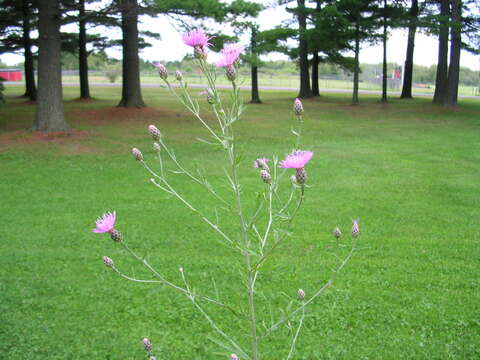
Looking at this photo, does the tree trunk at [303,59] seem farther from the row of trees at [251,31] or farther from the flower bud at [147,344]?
the flower bud at [147,344]

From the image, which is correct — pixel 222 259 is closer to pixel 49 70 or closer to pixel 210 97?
pixel 210 97

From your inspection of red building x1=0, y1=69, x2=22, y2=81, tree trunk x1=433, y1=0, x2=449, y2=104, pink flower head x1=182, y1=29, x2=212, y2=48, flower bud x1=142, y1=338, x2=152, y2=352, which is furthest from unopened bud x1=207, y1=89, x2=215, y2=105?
red building x1=0, y1=69, x2=22, y2=81

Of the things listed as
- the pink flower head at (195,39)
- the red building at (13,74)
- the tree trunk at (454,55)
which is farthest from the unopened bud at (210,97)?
the red building at (13,74)

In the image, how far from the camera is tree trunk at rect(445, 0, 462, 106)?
1703 centimetres

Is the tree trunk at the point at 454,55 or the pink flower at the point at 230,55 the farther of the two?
the tree trunk at the point at 454,55

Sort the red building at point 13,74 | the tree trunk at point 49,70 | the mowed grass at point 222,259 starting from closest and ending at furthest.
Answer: the mowed grass at point 222,259, the tree trunk at point 49,70, the red building at point 13,74

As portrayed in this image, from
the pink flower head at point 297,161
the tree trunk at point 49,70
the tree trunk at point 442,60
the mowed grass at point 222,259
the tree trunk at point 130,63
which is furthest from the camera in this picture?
the tree trunk at point 442,60

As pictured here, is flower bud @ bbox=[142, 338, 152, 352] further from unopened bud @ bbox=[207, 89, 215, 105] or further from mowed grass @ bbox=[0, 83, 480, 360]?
unopened bud @ bbox=[207, 89, 215, 105]

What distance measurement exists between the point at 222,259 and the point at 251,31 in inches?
677

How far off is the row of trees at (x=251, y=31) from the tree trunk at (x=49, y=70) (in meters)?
0.02

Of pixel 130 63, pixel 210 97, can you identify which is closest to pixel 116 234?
pixel 210 97

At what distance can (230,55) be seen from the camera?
1.52 m

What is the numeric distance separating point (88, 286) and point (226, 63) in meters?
3.21

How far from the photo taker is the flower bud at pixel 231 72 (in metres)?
1.57
